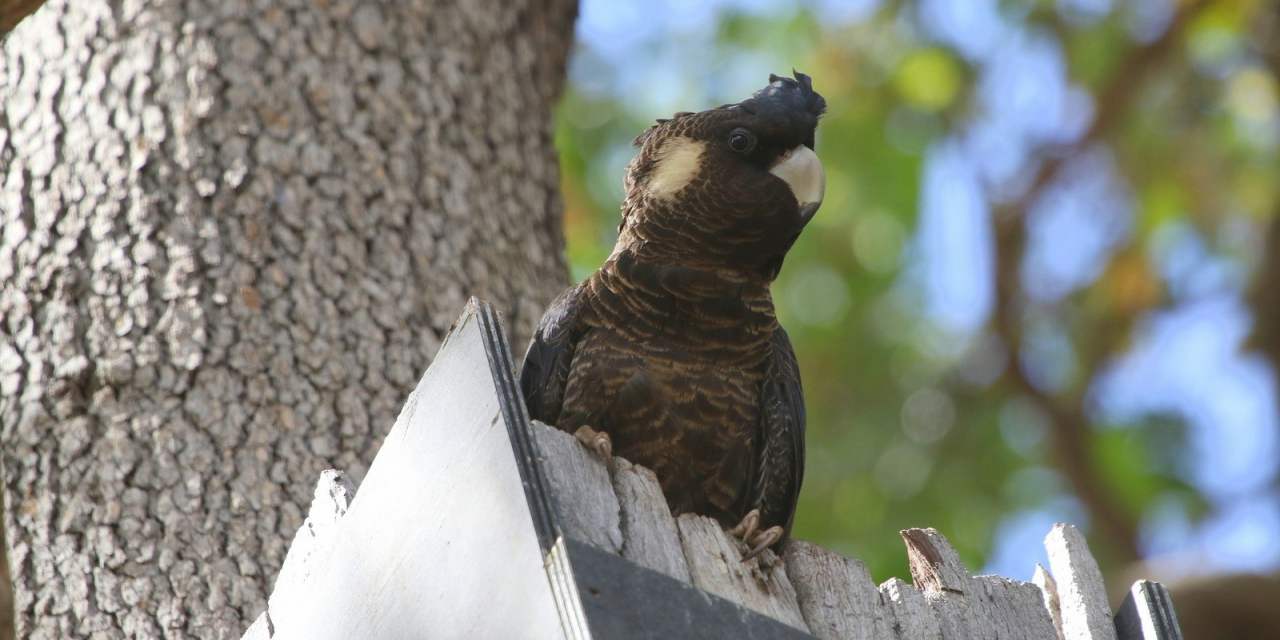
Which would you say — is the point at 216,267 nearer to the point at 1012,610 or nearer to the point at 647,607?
the point at 647,607

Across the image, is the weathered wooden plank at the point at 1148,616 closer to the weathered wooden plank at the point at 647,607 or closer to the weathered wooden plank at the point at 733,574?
the weathered wooden plank at the point at 733,574

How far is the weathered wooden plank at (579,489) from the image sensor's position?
218 cm

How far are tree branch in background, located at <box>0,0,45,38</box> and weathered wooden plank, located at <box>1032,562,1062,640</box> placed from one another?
2358mm

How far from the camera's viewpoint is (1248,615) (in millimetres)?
6344

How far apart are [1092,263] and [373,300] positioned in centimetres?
654

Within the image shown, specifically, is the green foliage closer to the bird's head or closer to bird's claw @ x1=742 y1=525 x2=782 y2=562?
the bird's head

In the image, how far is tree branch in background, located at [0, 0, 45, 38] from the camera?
2770 mm

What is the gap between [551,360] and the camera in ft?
12.3

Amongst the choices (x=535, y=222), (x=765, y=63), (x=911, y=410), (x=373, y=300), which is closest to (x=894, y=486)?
(x=911, y=410)

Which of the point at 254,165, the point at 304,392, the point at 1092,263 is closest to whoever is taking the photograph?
the point at 304,392

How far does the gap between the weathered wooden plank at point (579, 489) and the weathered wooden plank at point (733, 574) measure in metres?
0.16

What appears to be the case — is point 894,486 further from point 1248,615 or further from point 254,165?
point 254,165

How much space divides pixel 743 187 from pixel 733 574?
1623 mm

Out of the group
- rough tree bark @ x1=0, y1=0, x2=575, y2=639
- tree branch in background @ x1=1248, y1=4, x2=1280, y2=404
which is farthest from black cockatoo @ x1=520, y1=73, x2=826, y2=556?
tree branch in background @ x1=1248, y1=4, x2=1280, y2=404
